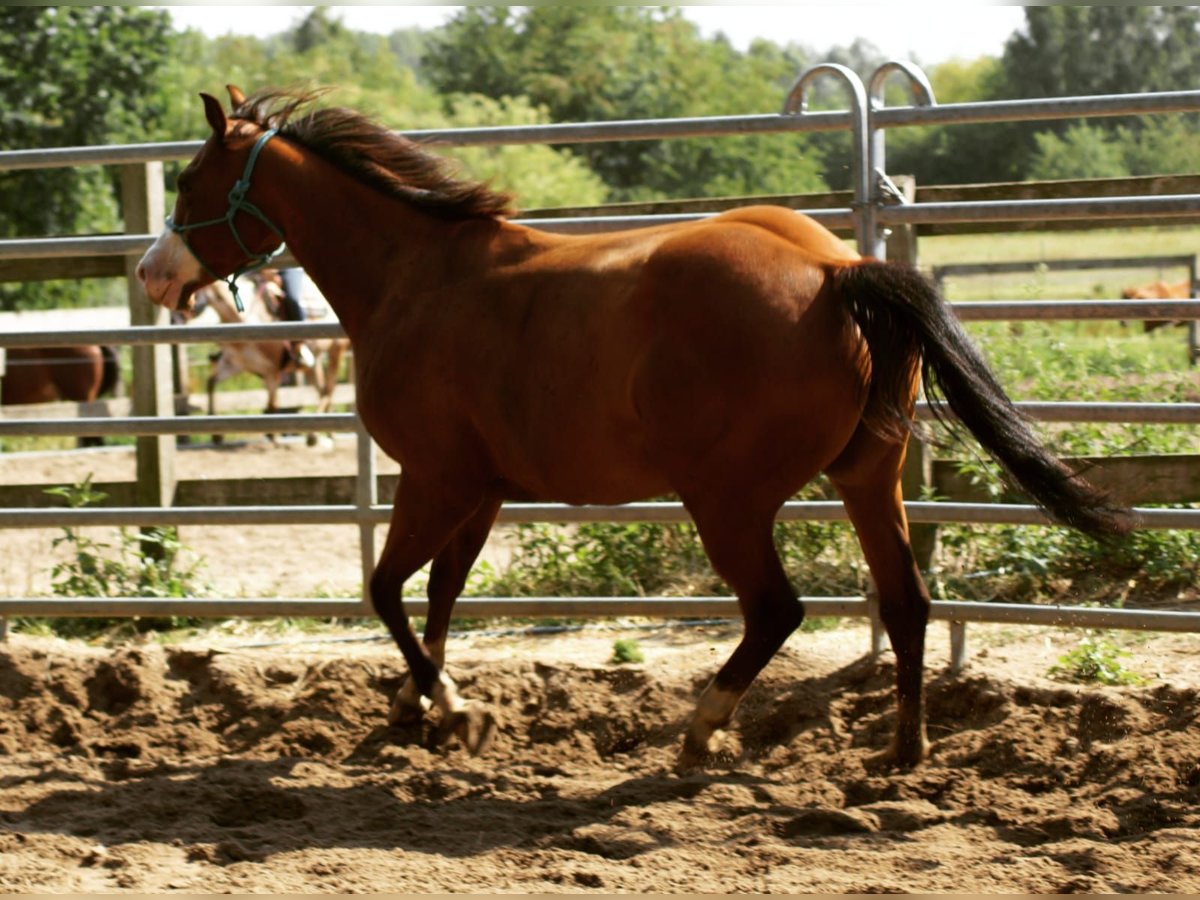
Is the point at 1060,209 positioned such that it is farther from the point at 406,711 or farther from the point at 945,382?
the point at 406,711

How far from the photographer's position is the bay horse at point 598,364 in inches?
152

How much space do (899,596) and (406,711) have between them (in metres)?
1.64

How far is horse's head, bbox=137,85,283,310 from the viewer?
4.84m

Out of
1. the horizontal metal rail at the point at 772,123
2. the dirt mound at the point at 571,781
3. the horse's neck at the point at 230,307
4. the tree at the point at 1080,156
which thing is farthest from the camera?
the tree at the point at 1080,156

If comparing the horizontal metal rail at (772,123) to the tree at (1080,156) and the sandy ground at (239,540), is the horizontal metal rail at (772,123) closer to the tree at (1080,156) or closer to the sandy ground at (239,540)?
the sandy ground at (239,540)

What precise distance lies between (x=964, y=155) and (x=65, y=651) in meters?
42.2

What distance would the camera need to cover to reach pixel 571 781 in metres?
4.27

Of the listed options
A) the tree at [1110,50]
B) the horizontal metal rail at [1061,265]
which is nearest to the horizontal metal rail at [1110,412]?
the horizontal metal rail at [1061,265]

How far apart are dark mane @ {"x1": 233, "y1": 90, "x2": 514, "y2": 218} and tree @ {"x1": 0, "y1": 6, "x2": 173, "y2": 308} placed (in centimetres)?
1435

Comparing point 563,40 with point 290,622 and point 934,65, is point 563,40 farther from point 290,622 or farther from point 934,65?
point 290,622

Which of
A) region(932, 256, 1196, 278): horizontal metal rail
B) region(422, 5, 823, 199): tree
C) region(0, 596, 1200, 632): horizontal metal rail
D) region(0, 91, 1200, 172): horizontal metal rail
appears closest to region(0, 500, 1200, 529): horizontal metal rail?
region(0, 596, 1200, 632): horizontal metal rail

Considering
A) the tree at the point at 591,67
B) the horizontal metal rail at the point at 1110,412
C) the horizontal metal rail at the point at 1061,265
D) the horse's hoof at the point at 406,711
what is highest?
the tree at the point at 591,67

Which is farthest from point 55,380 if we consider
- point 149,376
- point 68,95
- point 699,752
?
point 699,752

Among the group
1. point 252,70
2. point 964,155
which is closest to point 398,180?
point 964,155
